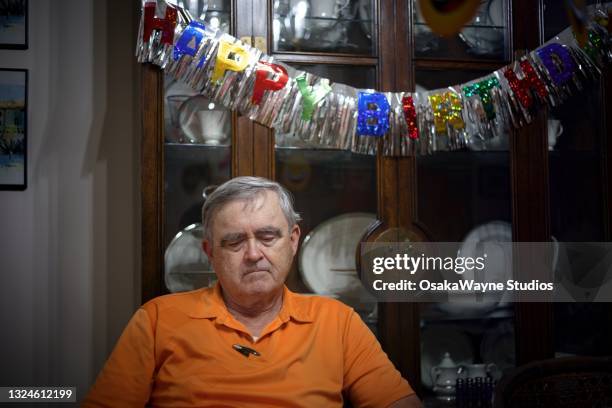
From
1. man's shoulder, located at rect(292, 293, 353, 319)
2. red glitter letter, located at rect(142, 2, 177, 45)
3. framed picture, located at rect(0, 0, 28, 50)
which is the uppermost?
framed picture, located at rect(0, 0, 28, 50)

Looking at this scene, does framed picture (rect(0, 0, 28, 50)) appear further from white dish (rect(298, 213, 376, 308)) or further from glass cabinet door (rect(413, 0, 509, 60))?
glass cabinet door (rect(413, 0, 509, 60))

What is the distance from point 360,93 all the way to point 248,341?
80cm

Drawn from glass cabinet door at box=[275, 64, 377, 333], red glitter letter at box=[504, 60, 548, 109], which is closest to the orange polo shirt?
glass cabinet door at box=[275, 64, 377, 333]

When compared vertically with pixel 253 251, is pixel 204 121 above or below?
above

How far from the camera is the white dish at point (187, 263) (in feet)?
5.93

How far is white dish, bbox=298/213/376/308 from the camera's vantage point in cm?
190

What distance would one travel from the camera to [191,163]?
1815 millimetres

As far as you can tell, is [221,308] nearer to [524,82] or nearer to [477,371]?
[477,371]

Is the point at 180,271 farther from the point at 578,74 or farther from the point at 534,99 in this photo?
the point at 578,74

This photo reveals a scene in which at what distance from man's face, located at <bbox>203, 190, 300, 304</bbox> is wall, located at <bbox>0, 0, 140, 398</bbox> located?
52 centimetres

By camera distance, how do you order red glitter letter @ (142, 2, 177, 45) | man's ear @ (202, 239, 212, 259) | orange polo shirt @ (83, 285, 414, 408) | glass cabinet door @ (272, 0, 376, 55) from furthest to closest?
glass cabinet door @ (272, 0, 376, 55) < red glitter letter @ (142, 2, 177, 45) < man's ear @ (202, 239, 212, 259) < orange polo shirt @ (83, 285, 414, 408)

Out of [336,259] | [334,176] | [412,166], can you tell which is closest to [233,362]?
[336,259]

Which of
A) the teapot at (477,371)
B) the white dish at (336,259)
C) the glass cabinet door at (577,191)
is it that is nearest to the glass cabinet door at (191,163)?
the white dish at (336,259)

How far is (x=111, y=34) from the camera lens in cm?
205
